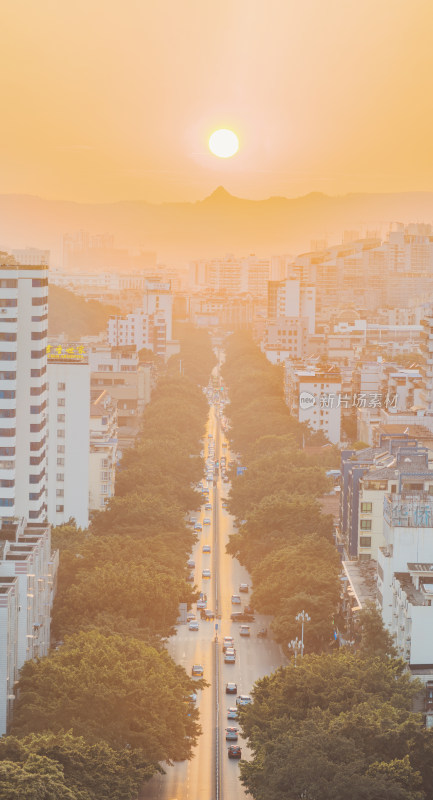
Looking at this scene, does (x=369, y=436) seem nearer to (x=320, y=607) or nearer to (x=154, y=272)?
(x=320, y=607)

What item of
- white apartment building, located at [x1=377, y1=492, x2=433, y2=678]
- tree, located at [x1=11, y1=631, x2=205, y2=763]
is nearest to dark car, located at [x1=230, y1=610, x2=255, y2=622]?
white apartment building, located at [x1=377, y1=492, x2=433, y2=678]

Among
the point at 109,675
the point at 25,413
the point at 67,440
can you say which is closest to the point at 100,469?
the point at 67,440

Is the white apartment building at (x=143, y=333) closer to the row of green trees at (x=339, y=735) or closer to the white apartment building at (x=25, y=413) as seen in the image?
the white apartment building at (x=25, y=413)

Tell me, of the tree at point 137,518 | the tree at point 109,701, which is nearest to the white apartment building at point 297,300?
the tree at point 137,518

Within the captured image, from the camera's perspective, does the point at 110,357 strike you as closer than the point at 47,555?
No

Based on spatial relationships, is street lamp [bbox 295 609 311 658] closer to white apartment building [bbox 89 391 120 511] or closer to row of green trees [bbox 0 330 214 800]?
row of green trees [bbox 0 330 214 800]

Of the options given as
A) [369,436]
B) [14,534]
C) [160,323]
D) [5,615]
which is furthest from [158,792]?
[160,323]

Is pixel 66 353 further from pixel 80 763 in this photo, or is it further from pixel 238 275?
pixel 238 275
